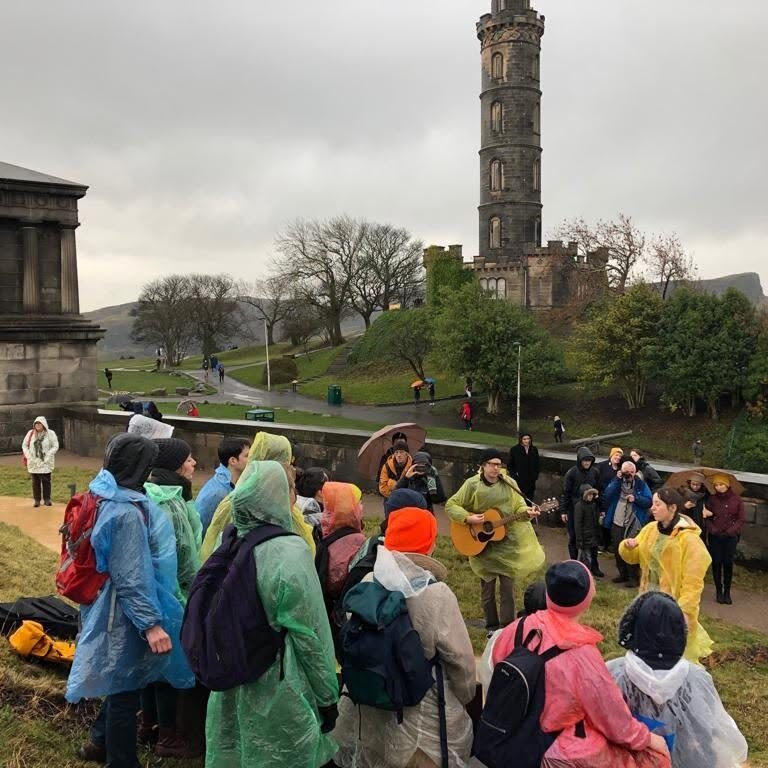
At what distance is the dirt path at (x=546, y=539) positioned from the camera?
8.46 m

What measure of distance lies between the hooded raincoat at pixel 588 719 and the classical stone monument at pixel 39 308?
17584mm

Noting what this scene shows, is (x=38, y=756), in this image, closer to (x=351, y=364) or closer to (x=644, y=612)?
(x=644, y=612)

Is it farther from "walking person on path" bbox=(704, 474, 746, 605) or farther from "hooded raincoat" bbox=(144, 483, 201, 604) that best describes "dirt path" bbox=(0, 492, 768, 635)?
"hooded raincoat" bbox=(144, 483, 201, 604)

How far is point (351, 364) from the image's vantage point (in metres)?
71.6

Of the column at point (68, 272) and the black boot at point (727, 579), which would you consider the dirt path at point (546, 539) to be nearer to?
the black boot at point (727, 579)

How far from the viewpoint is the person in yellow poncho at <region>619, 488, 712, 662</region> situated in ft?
19.6

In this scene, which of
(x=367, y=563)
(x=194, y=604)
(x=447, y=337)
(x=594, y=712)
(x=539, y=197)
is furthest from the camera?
(x=539, y=197)

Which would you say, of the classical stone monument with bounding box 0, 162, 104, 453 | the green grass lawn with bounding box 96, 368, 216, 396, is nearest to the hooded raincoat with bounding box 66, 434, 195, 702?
the classical stone monument with bounding box 0, 162, 104, 453

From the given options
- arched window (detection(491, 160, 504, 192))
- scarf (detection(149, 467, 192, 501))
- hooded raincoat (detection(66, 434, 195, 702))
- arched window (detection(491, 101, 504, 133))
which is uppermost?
arched window (detection(491, 101, 504, 133))

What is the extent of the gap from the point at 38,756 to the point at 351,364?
→ 6714 centimetres

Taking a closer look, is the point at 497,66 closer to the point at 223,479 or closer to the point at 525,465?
the point at 525,465

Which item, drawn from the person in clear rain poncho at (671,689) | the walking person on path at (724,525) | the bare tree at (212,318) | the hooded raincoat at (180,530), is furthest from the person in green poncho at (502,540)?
the bare tree at (212,318)

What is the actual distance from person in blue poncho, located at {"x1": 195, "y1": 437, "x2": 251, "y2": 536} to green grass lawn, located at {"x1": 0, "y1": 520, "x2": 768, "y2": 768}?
1.48 metres

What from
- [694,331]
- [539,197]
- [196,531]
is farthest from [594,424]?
[196,531]
